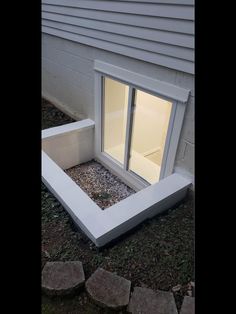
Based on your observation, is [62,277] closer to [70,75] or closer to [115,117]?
[115,117]

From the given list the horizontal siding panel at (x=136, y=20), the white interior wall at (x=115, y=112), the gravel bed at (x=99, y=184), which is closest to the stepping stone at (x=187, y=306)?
the gravel bed at (x=99, y=184)

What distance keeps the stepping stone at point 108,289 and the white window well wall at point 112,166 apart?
0.32 metres

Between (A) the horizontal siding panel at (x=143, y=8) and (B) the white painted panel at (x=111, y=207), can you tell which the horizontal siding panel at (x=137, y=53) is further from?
(B) the white painted panel at (x=111, y=207)

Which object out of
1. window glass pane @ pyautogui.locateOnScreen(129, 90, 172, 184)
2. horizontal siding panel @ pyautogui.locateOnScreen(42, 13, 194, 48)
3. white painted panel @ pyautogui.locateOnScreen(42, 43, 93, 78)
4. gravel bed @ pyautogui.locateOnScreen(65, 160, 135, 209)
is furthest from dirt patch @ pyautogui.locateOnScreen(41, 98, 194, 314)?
white painted panel @ pyautogui.locateOnScreen(42, 43, 93, 78)

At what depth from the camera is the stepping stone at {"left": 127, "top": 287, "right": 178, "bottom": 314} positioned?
1793 millimetres

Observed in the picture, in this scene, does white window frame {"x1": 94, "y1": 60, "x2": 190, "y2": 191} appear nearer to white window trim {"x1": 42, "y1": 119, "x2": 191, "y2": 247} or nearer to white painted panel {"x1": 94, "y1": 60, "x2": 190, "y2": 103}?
white painted panel {"x1": 94, "y1": 60, "x2": 190, "y2": 103}

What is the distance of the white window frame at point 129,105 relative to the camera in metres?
2.71
